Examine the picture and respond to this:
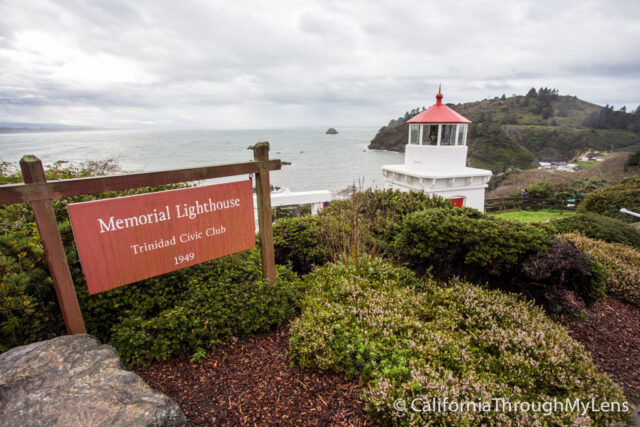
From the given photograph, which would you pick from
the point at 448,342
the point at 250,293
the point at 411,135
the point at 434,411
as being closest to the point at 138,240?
the point at 250,293

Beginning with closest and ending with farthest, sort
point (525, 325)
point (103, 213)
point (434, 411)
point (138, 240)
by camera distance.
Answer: point (434, 411), point (103, 213), point (138, 240), point (525, 325)

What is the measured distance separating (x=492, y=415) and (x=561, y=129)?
9495cm

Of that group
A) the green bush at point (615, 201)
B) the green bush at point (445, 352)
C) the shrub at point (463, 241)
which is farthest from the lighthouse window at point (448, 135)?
the green bush at point (445, 352)

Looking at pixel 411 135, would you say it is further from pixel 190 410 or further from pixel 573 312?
pixel 190 410

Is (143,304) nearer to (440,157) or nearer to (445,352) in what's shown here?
(445,352)

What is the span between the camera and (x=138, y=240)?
310cm

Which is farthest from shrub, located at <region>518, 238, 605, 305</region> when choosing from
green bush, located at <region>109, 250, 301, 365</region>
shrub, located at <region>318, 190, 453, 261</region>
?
green bush, located at <region>109, 250, 301, 365</region>

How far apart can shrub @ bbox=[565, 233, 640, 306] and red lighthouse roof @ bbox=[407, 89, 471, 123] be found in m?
5.67

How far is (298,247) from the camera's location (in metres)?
6.21

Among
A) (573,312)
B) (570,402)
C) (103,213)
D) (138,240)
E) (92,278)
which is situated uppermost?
(103,213)

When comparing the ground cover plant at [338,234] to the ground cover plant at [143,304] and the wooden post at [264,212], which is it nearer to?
the wooden post at [264,212]

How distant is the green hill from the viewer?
54588 mm

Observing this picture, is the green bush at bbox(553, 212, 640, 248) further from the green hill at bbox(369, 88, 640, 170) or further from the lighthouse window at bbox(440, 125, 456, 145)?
the green hill at bbox(369, 88, 640, 170)

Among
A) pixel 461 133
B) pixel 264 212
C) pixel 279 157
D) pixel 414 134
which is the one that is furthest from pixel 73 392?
pixel 279 157
